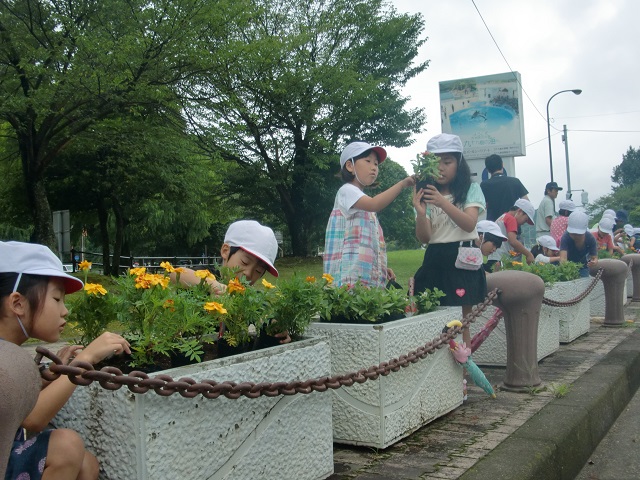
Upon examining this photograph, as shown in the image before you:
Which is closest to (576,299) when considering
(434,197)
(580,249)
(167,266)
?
(580,249)

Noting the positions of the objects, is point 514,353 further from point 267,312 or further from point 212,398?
point 212,398

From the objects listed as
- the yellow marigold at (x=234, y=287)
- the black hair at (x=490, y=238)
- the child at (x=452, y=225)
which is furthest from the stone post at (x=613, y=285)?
the yellow marigold at (x=234, y=287)

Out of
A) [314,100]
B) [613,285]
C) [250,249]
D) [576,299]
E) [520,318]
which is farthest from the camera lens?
[314,100]

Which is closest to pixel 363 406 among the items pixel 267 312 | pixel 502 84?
pixel 267 312

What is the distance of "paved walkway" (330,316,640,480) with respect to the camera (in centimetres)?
318

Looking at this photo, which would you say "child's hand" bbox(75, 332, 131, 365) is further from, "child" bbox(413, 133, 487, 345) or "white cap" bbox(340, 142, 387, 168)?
"child" bbox(413, 133, 487, 345)

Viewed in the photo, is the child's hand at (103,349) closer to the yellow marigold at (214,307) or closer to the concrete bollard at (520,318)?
the yellow marigold at (214,307)

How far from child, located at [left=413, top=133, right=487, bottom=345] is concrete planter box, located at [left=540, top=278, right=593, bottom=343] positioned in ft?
7.14

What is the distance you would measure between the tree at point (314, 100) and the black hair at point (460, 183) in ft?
68.6

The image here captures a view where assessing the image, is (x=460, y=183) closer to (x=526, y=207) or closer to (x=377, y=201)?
(x=377, y=201)

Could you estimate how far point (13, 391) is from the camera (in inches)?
61.8

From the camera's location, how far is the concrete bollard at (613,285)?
29.4 ft

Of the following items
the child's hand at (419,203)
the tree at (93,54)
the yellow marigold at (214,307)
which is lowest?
the yellow marigold at (214,307)

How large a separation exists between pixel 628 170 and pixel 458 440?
98.5 m
